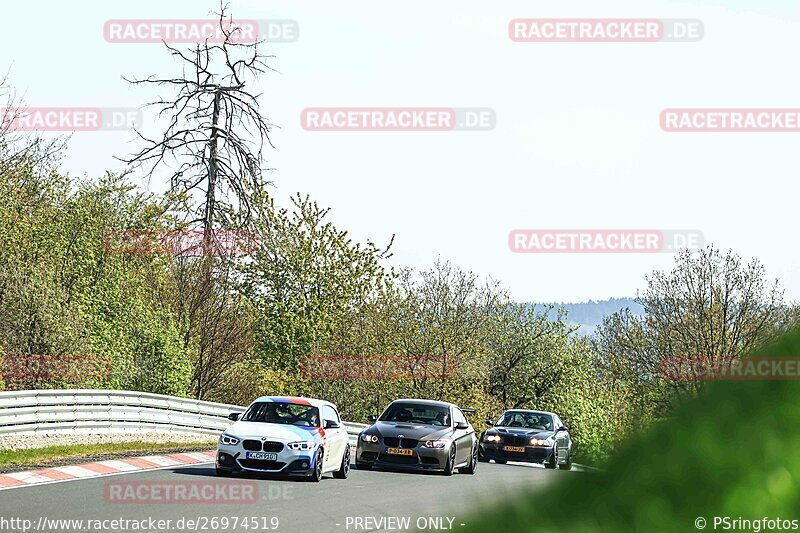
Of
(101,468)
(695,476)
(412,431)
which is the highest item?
(695,476)

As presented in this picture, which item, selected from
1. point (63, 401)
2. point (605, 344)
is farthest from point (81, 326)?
point (605, 344)

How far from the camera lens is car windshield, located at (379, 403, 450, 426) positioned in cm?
2392

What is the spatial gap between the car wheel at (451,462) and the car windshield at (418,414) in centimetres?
79

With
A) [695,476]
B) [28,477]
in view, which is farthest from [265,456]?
[695,476]

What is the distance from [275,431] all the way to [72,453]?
14.3 feet

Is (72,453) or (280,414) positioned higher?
(280,414)

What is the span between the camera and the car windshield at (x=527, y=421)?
29.6m

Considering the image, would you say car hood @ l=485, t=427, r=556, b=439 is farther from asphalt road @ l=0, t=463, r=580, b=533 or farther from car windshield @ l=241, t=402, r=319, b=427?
car windshield @ l=241, t=402, r=319, b=427

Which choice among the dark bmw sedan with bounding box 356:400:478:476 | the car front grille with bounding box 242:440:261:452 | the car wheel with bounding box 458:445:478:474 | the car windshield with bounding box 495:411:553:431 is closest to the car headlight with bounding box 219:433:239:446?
the car front grille with bounding box 242:440:261:452

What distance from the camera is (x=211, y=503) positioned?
14.9m

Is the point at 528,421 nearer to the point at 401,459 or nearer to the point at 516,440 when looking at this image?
the point at 516,440

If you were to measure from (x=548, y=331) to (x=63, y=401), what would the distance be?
58.6 m

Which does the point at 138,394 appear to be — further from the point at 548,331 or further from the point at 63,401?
the point at 548,331

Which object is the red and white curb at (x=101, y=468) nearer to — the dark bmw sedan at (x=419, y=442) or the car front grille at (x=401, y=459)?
the dark bmw sedan at (x=419, y=442)
